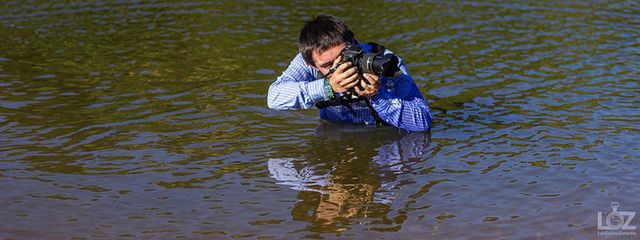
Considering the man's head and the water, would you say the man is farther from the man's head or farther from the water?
the water

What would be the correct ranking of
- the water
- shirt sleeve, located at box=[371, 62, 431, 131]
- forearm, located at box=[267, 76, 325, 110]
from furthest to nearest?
shirt sleeve, located at box=[371, 62, 431, 131] → forearm, located at box=[267, 76, 325, 110] → the water

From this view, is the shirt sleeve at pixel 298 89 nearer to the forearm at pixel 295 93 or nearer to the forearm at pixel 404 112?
the forearm at pixel 295 93

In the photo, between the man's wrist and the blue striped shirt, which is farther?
the blue striped shirt

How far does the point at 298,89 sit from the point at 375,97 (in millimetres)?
765

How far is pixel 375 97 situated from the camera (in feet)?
26.2

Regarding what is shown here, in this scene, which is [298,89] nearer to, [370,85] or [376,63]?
[370,85]

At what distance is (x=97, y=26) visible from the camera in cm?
1473

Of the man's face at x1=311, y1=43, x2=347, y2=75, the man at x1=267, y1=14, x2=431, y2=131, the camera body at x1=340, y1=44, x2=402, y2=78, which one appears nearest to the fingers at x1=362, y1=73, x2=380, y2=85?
the man at x1=267, y1=14, x2=431, y2=131

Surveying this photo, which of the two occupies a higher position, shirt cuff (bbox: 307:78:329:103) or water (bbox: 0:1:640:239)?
shirt cuff (bbox: 307:78:329:103)

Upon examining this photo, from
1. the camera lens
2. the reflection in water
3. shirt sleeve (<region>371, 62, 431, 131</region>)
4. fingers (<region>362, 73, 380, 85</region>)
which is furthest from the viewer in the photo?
shirt sleeve (<region>371, 62, 431, 131</region>)

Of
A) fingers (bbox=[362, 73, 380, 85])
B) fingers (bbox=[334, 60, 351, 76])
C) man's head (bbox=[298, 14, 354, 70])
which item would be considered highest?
man's head (bbox=[298, 14, 354, 70])

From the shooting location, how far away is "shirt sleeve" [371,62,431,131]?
26.2 ft

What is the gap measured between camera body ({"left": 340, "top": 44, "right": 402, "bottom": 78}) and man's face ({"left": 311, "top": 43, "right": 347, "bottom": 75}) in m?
0.25

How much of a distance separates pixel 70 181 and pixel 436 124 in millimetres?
3667
